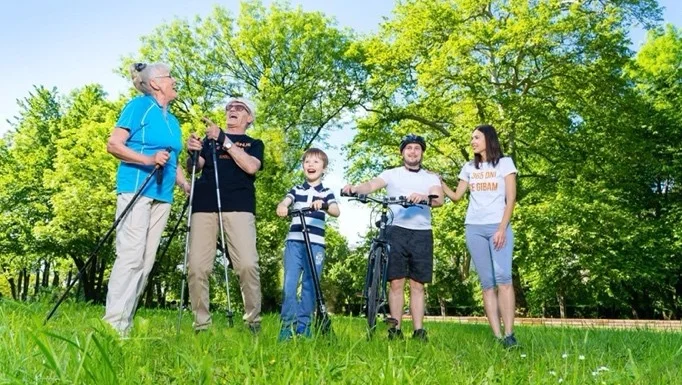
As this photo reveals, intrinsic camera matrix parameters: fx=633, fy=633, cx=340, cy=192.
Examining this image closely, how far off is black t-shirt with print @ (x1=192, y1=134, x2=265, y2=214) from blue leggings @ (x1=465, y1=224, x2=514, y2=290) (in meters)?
1.94

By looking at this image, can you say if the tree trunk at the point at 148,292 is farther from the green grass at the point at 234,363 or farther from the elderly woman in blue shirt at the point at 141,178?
the green grass at the point at 234,363

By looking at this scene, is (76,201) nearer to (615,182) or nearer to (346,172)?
(346,172)

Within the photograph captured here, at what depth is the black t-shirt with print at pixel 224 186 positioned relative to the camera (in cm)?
530

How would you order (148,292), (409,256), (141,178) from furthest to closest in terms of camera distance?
(148,292), (409,256), (141,178)

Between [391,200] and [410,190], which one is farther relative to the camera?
[410,190]

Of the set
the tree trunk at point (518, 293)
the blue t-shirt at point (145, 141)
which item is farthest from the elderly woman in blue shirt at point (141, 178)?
the tree trunk at point (518, 293)

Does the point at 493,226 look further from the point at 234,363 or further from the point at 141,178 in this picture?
the point at 234,363

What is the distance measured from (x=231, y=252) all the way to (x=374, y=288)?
4.10 feet

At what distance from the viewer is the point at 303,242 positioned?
16.8 ft

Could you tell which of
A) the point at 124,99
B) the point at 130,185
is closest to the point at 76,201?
the point at 124,99

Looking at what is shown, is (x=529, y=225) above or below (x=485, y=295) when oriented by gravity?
above

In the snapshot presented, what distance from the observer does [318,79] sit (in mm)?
25688

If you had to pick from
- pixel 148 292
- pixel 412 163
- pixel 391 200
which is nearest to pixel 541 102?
pixel 148 292

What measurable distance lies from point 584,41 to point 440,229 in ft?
24.4
